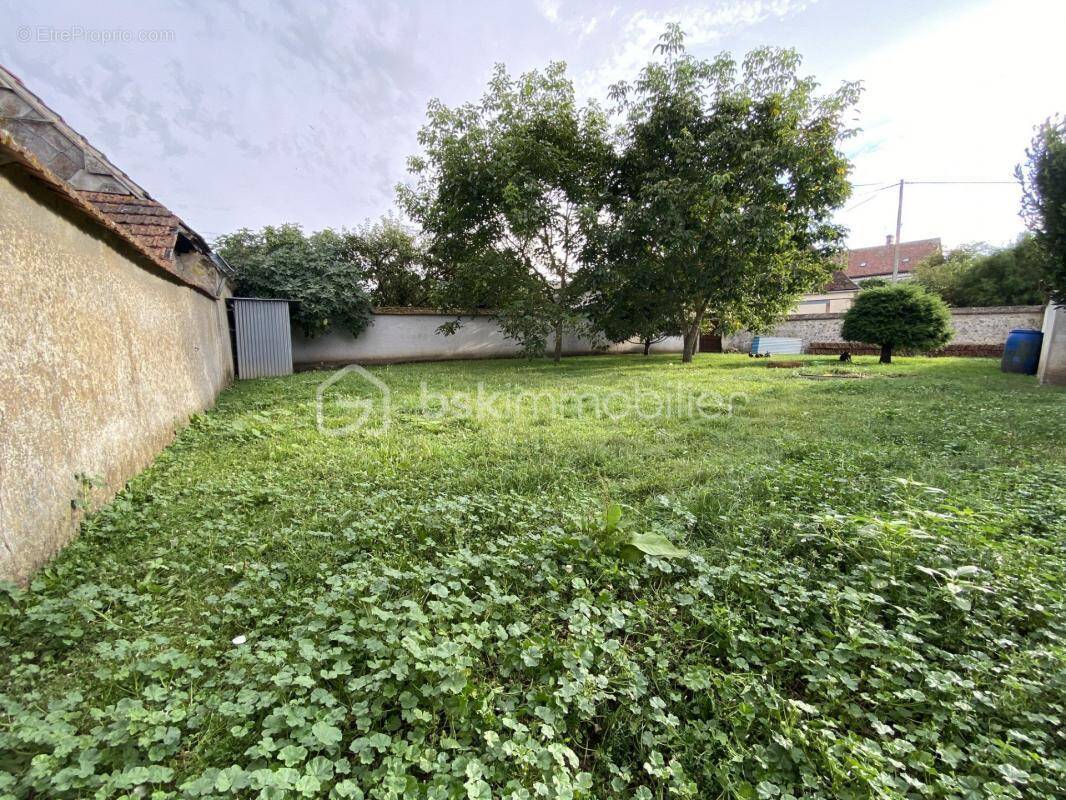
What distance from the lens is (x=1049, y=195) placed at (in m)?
5.50

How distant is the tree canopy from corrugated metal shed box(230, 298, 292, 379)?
13493 millimetres

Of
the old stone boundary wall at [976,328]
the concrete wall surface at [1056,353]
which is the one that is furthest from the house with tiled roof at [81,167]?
the old stone boundary wall at [976,328]

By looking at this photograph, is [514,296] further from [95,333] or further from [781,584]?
[781,584]

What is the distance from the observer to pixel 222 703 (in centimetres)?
118

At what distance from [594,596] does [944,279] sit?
24144mm

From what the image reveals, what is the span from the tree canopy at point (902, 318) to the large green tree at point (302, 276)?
12.7 metres

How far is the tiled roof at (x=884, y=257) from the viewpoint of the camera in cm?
2520

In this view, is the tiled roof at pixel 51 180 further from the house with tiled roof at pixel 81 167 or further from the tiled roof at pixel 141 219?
the tiled roof at pixel 141 219

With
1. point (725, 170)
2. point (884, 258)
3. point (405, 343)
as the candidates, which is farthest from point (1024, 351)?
point (884, 258)

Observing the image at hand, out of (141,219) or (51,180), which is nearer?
(51,180)

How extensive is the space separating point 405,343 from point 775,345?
13.4 meters

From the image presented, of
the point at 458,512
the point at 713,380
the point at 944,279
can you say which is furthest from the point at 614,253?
the point at 944,279

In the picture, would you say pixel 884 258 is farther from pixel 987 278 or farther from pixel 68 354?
pixel 68 354

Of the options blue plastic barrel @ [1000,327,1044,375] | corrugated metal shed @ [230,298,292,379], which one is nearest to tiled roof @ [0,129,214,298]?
corrugated metal shed @ [230,298,292,379]
